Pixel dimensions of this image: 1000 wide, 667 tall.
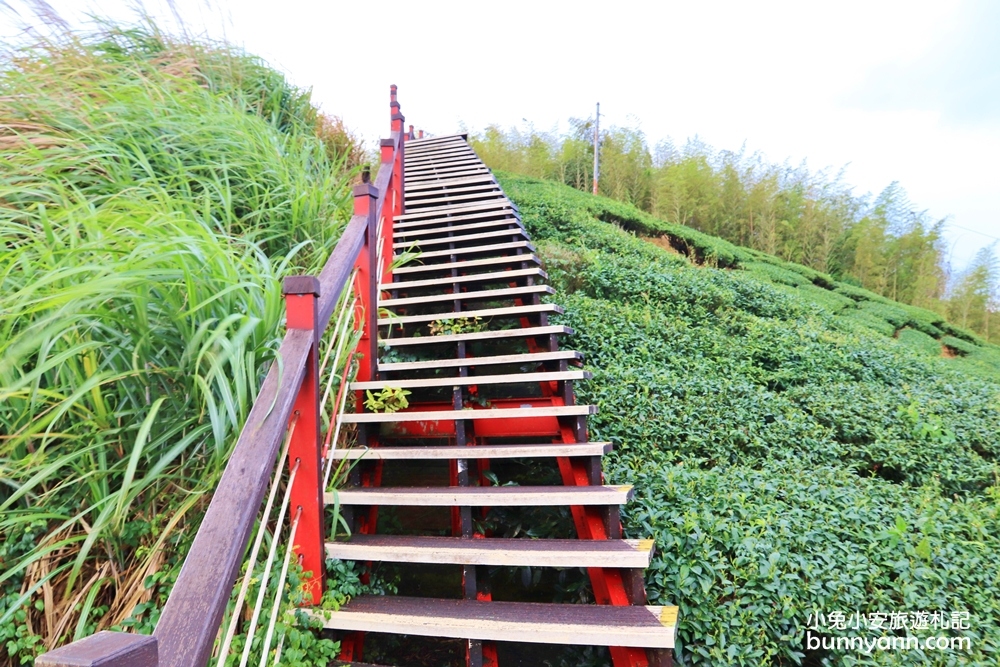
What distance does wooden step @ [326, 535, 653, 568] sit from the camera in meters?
1.60

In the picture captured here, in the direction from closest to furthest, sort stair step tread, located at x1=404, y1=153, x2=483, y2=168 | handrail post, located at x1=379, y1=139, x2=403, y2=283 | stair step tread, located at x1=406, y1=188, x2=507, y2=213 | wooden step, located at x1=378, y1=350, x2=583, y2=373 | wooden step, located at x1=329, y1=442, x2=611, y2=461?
wooden step, located at x1=329, y1=442, x2=611, y2=461 → wooden step, located at x1=378, y1=350, x2=583, y2=373 → handrail post, located at x1=379, y1=139, x2=403, y2=283 → stair step tread, located at x1=406, y1=188, x2=507, y2=213 → stair step tread, located at x1=404, y1=153, x2=483, y2=168

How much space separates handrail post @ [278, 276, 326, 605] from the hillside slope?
1.24m

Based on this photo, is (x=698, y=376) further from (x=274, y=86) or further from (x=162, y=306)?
(x=274, y=86)

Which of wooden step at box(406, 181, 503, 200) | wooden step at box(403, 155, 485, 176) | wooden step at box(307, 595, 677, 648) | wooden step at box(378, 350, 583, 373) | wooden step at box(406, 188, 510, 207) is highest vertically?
wooden step at box(403, 155, 485, 176)

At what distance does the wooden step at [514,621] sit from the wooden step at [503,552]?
0.13 metres

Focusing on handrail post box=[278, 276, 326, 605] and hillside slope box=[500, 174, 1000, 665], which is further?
hillside slope box=[500, 174, 1000, 665]

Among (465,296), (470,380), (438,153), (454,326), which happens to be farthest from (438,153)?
(470,380)

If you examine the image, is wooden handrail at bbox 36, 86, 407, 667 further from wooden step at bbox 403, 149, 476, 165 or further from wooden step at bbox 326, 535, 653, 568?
wooden step at bbox 403, 149, 476, 165

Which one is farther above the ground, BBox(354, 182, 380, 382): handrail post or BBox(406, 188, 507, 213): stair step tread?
BBox(406, 188, 507, 213): stair step tread

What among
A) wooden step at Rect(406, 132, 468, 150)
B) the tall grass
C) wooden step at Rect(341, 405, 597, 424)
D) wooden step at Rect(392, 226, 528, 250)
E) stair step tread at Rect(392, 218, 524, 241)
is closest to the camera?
the tall grass

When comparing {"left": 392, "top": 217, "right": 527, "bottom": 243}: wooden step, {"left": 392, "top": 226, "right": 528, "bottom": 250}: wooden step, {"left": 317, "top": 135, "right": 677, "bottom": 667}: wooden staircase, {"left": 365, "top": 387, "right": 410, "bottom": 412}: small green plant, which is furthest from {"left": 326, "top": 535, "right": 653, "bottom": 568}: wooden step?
{"left": 392, "top": 217, "right": 527, "bottom": 243}: wooden step

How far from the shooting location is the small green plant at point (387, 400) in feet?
7.80

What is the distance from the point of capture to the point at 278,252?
2.68 meters

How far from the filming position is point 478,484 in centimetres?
227
